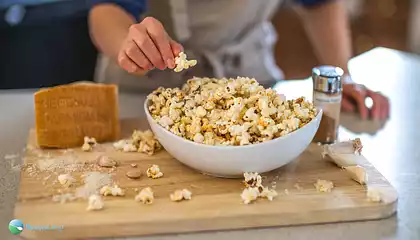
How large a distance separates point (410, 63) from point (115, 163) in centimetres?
90

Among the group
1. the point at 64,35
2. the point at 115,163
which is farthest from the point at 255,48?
the point at 115,163

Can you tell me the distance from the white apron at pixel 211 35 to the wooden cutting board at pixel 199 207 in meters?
0.46

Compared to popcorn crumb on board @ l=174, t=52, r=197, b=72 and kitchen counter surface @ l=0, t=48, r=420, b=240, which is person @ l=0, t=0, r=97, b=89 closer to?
kitchen counter surface @ l=0, t=48, r=420, b=240

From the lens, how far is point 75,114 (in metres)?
0.99

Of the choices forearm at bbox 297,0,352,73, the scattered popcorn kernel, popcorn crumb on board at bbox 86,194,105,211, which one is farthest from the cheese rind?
forearm at bbox 297,0,352,73

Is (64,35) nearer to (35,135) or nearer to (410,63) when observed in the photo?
(35,135)

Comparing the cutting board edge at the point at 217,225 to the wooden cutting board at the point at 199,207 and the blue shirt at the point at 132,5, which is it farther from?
the blue shirt at the point at 132,5

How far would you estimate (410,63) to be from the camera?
149 centimetres

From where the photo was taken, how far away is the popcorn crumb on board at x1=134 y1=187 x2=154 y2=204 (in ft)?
2.60

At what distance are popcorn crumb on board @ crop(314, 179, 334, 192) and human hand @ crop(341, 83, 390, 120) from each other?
1.23ft

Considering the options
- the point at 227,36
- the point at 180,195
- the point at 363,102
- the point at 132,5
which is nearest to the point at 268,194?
the point at 180,195

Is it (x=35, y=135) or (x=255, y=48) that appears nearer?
(x=35, y=135)

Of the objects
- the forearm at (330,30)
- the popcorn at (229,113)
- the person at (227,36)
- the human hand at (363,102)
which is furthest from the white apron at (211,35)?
the popcorn at (229,113)
